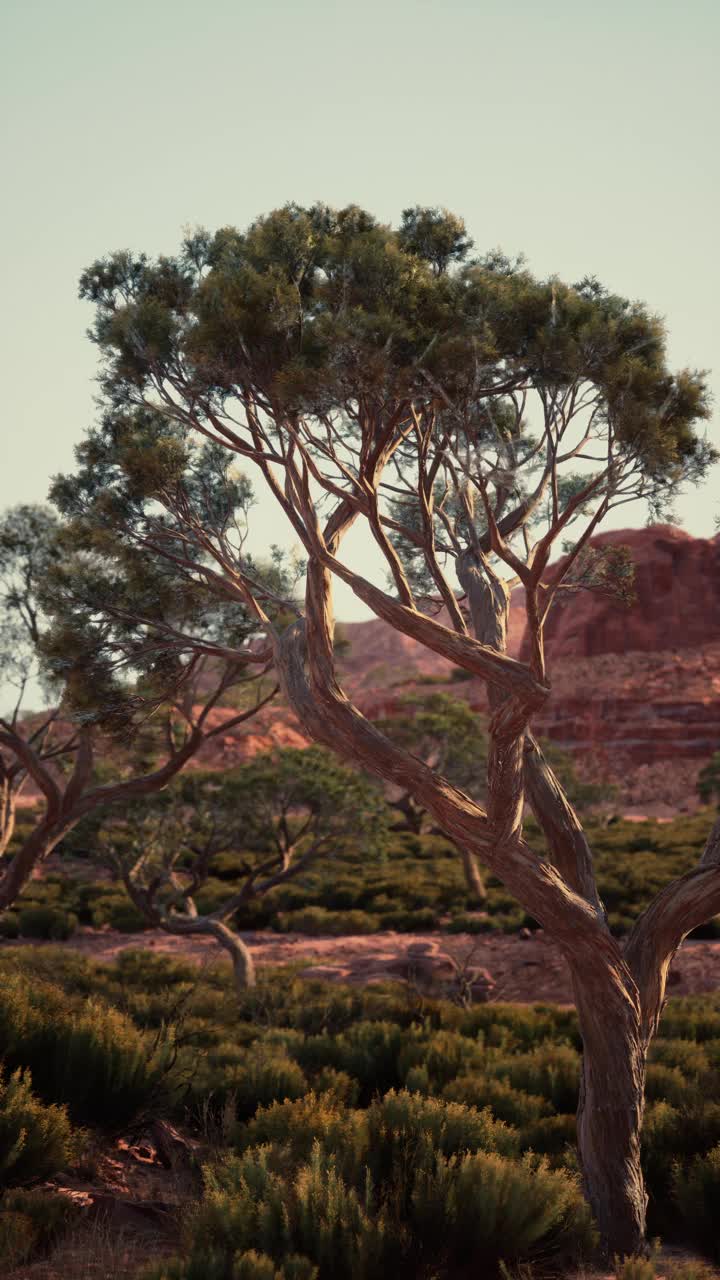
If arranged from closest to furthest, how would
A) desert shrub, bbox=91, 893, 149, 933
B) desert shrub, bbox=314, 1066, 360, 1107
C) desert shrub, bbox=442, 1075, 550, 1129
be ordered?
1. desert shrub, bbox=442, 1075, 550, 1129
2. desert shrub, bbox=314, 1066, 360, 1107
3. desert shrub, bbox=91, 893, 149, 933

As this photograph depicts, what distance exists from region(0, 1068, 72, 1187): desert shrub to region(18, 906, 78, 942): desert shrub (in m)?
21.3

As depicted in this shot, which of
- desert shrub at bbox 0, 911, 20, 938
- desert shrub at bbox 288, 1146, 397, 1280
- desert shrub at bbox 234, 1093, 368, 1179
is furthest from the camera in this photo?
desert shrub at bbox 0, 911, 20, 938

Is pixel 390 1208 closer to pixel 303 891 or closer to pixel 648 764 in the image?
pixel 303 891

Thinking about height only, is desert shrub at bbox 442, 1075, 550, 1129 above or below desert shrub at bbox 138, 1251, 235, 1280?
below

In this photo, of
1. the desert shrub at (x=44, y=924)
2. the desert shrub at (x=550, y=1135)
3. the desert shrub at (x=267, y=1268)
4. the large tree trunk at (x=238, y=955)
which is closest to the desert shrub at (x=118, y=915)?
the desert shrub at (x=44, y=924)

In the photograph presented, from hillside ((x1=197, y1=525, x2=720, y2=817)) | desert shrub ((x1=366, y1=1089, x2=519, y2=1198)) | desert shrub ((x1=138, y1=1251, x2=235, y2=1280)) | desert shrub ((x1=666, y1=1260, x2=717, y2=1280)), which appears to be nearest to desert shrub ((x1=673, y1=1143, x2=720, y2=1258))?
desert shrub ((x1=666, y1=1260, x2=717, y2=1280))

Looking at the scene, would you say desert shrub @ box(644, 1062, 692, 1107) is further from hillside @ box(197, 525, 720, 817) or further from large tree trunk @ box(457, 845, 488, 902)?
hillside @ box(197, 525, 720, 817)

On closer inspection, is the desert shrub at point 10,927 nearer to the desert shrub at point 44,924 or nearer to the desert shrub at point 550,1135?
the desert shrub at point 44,924

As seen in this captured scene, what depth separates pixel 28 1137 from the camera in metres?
6.70

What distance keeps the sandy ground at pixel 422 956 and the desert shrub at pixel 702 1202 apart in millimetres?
7967

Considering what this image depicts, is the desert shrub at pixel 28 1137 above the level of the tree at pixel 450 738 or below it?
below

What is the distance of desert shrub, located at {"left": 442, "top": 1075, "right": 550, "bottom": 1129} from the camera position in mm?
9211

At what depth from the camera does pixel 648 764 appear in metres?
66.5

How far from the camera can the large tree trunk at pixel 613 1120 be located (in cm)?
695
